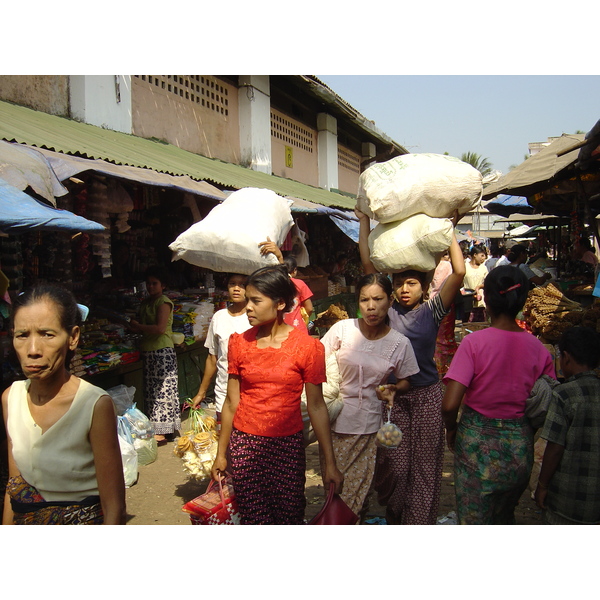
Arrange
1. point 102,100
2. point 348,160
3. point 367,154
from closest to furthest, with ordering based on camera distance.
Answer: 1. point 102,100
2. point 348,160
3. point 367,154

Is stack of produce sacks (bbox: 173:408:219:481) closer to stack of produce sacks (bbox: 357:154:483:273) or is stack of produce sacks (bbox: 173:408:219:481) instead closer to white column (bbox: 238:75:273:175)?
stack of produce sacks (bbox: 357:154:483:273)

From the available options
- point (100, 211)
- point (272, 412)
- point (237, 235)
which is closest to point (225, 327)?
point (237, 235)

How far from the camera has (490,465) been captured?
2.60 meters

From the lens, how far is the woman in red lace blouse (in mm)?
2508

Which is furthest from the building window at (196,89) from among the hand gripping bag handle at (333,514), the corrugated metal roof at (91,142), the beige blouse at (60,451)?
the hand gripping bag handle at (333,514)

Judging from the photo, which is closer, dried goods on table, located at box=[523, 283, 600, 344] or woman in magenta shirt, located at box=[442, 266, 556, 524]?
woman in magenta shirt, located at box=[442, 266, 556, 524]

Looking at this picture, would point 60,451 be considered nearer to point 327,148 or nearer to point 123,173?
point 123,173

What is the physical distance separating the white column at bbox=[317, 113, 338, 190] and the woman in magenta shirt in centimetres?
1232

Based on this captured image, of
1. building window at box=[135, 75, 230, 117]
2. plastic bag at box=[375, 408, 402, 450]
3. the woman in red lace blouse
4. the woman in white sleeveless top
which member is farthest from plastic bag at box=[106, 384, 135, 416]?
building window at box=[135, 75, 230, 117]

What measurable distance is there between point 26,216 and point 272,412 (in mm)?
1584

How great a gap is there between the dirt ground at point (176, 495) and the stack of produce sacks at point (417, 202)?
1920 millimetres

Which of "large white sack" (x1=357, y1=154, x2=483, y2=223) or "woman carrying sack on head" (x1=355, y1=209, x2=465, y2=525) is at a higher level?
"large white sack" (x1=357, y1=154, x2=483, y2=223)

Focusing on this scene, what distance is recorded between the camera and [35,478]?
5.90 ft

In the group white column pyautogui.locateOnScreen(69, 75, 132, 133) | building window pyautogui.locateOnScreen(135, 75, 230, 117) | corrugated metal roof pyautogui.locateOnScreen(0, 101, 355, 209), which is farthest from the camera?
building window pyautogui.locateOnScreen(135, 75, 230, 117)
